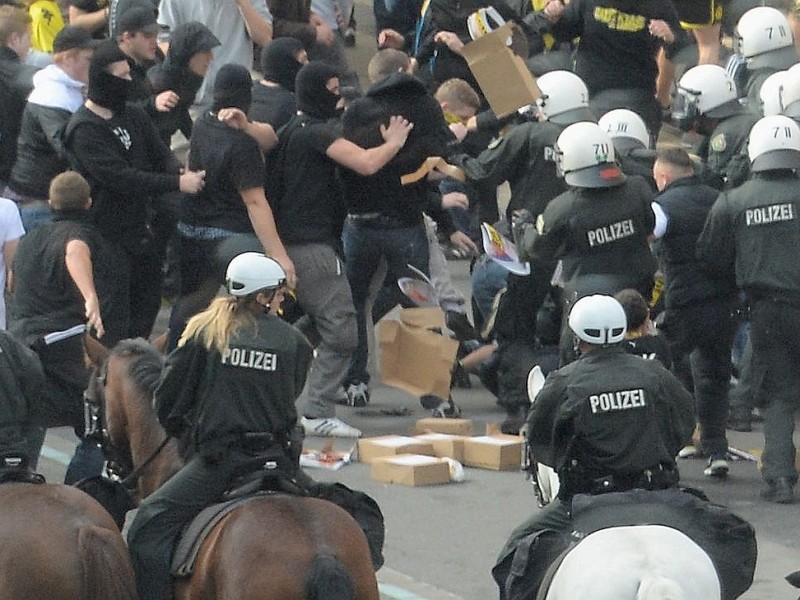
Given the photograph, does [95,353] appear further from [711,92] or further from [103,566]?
[711,92]

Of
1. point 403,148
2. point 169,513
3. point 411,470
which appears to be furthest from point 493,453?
point 169,513

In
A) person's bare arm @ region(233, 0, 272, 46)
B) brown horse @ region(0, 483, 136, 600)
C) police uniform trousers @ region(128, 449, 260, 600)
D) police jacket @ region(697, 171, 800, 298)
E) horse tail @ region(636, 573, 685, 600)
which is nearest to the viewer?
horse tail @ region(636, 573, 685, 600)

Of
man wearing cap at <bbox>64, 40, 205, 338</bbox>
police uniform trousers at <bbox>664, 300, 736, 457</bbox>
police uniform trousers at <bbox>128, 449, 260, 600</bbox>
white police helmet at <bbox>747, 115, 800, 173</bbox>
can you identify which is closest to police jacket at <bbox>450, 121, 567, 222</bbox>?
police uniform trousers at <bbox>664, 300, 736, 457</bbox>

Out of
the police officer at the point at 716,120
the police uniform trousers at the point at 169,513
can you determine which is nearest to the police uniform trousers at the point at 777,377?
the police officer at the point at 716,120

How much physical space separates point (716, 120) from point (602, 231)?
2327 mm

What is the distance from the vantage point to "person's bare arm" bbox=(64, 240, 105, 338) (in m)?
10.3

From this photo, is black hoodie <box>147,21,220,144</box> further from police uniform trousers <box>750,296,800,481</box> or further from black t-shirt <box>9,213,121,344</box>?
police uniform trousers <box>750,296,800,481</box>

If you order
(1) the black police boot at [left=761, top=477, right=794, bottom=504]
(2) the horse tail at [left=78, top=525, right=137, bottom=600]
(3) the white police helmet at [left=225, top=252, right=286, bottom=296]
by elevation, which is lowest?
(1) the black police boot at [left=761, top=477, right=794, bottom=504]

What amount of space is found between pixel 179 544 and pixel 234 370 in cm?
69

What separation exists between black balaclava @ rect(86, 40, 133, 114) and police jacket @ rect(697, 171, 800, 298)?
3.52 meters

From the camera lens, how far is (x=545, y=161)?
11.8 meters

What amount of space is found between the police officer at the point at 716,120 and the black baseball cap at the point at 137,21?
138 inches

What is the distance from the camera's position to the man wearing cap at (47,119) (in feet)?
39.7

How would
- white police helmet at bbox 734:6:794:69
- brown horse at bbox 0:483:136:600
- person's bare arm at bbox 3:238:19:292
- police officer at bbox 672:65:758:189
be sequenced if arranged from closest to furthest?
brown horse at bbox 0:483:136:600, person's bare arm at bbox 3:238:19:292, police officer at bbox 672:65:758:189, white police helmet at bbox 734:6:794:69
